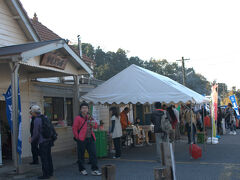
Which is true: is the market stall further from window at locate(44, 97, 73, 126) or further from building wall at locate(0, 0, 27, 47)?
building wall at locate(0, 0, 27, 47)

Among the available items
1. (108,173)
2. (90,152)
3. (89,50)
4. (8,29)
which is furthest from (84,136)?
(89,50)

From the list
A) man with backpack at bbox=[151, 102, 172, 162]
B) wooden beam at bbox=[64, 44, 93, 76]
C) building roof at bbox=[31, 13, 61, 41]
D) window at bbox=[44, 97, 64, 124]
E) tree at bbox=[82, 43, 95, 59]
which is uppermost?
tree at bbox=[82, 43, 95, 59]

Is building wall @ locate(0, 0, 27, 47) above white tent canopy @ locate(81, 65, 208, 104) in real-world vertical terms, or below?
above

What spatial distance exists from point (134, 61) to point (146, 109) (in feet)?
143

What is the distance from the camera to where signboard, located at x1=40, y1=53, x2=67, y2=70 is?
8.79 meters

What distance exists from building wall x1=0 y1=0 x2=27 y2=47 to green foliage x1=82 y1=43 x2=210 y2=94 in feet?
147

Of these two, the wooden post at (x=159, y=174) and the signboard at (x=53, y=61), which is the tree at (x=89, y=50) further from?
the wooden post at (x=159, y=174)

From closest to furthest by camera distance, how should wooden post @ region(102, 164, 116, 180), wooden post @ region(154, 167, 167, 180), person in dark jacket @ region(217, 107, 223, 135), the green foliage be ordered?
1. wooden post @ region(102, 164, 116, 180)
2. wooden post @ region(154, 167, 167, 180)
3. person in dark jacket @ region(217, 107, 223, 135)
4. the green foliage

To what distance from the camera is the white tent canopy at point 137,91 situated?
10.2 meters

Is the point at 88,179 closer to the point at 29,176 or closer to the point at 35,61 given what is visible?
the point at 29,176

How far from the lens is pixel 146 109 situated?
2023 cm

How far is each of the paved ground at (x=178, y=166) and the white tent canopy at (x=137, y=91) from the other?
199 centimetres

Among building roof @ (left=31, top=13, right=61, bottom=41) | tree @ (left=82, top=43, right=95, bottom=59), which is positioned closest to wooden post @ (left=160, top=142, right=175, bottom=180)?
building roof @ (left=31, top=13, right=61, bottom=41)

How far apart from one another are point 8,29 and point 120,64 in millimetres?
49229
